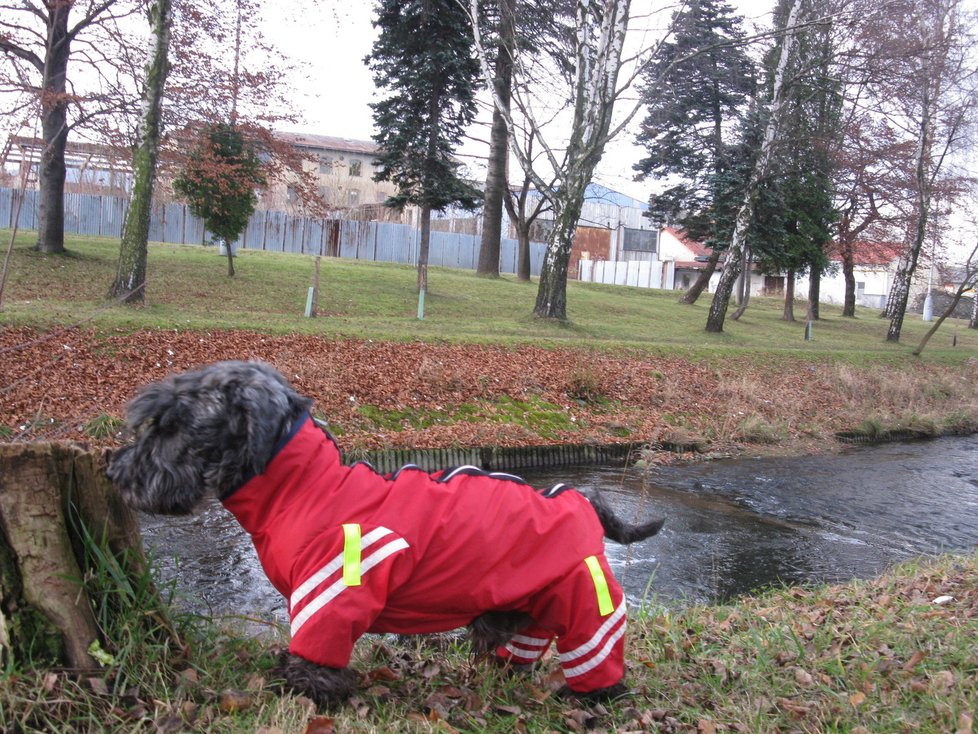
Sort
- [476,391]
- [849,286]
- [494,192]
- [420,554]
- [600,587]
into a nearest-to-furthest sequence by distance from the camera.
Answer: [420,554] < [600,587] < [476,391] < [494,192] < [849,286]

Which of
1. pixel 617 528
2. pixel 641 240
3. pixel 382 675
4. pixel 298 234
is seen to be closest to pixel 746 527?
pixel 617 528

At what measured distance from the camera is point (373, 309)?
22484 millimetres

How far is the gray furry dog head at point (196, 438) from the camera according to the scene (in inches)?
118

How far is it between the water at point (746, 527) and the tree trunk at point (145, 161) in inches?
390

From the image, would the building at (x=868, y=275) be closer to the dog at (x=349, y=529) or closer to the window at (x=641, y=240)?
the window at (x=641, y=240)

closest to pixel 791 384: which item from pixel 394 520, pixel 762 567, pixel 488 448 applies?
pixel 488 448

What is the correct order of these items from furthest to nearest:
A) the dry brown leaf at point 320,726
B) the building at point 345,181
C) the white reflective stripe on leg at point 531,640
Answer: the building at point 345,181, the white reflective stripe on leg at point 531,640, the dry brown leaf at point 320,726

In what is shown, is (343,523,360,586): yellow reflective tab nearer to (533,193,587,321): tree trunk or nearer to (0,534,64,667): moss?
(0,534,64,667): moss

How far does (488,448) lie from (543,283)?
1037 centimetres

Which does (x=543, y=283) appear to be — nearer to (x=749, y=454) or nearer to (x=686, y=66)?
(x=749, y=454)

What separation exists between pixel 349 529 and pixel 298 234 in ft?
121

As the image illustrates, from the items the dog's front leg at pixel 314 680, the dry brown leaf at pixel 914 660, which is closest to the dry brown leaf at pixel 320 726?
the dog's front leg at pixel 314 680

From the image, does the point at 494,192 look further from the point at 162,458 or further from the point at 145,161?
the point at 162,458

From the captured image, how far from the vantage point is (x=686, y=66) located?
28.3 m
